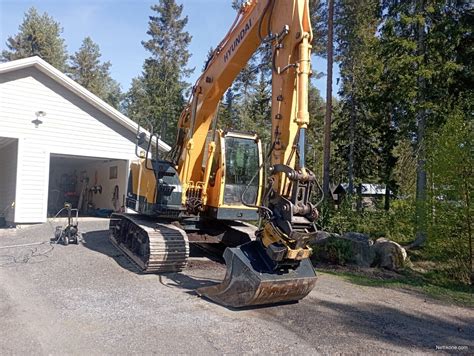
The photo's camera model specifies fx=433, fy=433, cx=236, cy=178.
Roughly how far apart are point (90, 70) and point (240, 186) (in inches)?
1793

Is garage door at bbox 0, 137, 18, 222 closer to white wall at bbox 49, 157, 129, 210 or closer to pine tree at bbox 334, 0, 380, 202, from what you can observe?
white wall at bbox 49, 157, 129, 210

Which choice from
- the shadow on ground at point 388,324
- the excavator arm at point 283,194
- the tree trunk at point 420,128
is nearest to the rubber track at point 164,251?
the excavator arm at point 283,194

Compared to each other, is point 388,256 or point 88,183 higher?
point 88,183

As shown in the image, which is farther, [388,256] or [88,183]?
[88,183]

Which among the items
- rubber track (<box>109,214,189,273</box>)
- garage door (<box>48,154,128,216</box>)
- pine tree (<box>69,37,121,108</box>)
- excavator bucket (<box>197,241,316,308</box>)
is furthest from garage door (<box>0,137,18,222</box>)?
pine tree (<box>69,37,121,108</box>)

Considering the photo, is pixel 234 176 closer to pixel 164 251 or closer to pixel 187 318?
pixel 164 251

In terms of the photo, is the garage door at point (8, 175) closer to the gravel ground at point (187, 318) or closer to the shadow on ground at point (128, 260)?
the shadow on ground at point (128, 260)

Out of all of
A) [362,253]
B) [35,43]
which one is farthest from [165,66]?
[362,253]

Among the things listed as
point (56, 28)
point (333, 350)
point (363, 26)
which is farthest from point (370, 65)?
point (56, 28)

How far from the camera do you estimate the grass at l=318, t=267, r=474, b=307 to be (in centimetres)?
821

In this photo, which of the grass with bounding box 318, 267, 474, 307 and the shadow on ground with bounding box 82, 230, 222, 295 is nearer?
the shadow on ground with bounding box 82, 230, 222, 295

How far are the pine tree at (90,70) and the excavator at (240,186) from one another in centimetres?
4100

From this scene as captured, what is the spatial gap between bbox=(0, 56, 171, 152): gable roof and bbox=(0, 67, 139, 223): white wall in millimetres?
196

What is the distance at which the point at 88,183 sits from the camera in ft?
68.1
